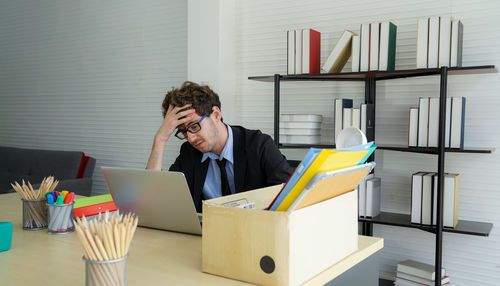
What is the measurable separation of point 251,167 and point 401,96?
54.3 inches

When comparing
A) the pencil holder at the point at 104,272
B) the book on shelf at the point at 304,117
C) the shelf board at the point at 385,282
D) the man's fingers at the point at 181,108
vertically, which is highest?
the man's fingers at the point at 181,108

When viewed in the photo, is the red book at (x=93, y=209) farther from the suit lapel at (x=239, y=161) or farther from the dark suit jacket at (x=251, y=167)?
the suit lapel at (x=239, y=161)

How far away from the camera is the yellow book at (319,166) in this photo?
97cm

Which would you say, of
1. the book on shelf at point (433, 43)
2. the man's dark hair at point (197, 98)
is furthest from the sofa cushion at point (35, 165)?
the book on shelf at point (433, 43)

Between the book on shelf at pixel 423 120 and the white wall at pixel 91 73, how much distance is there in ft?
6.97

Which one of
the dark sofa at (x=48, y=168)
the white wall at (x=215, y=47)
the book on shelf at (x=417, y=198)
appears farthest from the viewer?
the dark sofa at (x=48, y=168)

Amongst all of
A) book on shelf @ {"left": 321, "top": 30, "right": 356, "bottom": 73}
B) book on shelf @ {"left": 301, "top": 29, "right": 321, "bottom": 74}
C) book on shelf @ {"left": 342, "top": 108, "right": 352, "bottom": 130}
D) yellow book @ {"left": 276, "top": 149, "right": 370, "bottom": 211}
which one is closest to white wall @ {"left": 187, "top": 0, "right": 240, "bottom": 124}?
book on shelf @ {"left": 301, "top": 29, "right": 321, "bottom": 74}

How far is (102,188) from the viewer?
4.56 m

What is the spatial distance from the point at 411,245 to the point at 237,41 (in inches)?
79.6

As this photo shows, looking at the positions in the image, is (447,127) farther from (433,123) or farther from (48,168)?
(48,168)

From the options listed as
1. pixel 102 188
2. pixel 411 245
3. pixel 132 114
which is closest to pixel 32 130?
pixel 102 188

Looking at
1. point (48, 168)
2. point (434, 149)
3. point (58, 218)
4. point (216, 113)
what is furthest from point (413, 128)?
point (48, 168)

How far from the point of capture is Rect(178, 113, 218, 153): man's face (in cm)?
208

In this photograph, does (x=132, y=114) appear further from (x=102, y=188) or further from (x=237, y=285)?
(x=237, y=285)
